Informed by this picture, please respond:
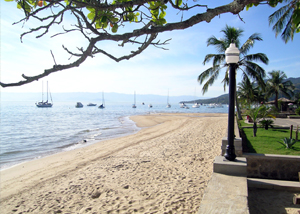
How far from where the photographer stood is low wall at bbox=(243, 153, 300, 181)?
4.97 metres

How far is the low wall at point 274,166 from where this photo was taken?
16.3 ft

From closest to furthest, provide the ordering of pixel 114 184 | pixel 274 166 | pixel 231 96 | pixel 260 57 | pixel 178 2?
pixel 178 2
pixel 231 96
pixel 274 166
pixel 114 184
pixel 260 57

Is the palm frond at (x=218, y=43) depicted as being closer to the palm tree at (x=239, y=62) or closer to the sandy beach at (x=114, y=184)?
the palm tree at (x=239, y=62)

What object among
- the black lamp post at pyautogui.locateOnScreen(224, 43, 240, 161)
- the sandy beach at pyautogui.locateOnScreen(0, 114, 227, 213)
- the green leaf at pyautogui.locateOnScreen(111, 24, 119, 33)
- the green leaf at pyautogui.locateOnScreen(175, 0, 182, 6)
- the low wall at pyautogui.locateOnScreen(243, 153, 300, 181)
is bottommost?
the sandy beach at pyautogui.locateOnScreen(0, 114, 227, 213)

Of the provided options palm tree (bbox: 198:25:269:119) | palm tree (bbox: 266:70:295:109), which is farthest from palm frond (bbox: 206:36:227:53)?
palm tree (bbox: 266:70:295:109)

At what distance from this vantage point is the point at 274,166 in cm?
512

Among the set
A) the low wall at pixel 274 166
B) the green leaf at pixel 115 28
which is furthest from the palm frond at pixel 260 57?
the green leaf at pixel 115 28

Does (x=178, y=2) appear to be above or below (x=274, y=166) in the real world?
above

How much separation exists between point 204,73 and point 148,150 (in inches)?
415

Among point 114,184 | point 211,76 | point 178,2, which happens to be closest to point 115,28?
point 178,2

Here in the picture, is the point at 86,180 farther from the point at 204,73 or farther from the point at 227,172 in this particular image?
the point at 204,73

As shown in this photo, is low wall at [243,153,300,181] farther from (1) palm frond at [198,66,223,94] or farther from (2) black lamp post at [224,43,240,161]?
(1) palm frond at [198,66,223,94]

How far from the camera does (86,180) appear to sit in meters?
6.62

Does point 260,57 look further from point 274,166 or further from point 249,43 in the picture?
point 274,166
